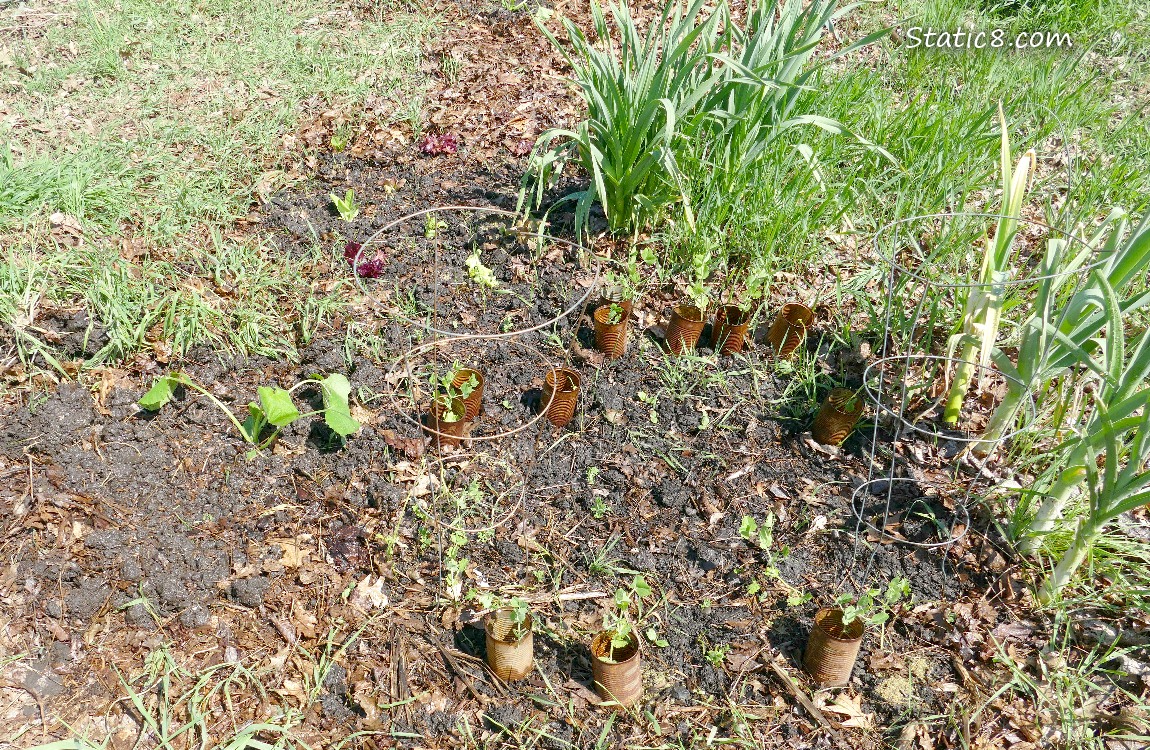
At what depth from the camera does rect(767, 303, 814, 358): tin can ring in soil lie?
291 cm

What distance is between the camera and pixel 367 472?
258 centimetres

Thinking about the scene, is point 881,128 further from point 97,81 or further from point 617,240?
point 97,81

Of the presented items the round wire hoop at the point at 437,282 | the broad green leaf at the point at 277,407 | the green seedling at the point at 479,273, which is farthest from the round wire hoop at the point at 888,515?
the broad green leaf at the point at 277,407

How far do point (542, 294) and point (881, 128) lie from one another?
1727 millimetres

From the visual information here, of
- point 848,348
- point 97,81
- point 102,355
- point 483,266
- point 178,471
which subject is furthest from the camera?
point 97,81

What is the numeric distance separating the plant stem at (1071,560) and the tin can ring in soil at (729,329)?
1253 mm

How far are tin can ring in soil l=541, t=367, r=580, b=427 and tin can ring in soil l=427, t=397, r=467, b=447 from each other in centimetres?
29

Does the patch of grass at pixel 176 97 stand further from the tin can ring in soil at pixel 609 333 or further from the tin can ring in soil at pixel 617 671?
the tin can ring in soil at pixel 617 671

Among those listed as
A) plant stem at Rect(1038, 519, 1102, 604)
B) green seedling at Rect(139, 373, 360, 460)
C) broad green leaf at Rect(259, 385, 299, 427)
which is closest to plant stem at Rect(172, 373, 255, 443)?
green seedling at Rect(139, 373, 360, 460)

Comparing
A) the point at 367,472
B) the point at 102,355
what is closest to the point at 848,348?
the point at 367,472

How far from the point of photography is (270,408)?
2.44 metres

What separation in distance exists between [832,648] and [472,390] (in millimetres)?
1380

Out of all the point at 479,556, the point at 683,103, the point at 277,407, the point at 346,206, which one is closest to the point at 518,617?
the point at 479,556

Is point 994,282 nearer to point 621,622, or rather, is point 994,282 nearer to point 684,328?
point 684,328
